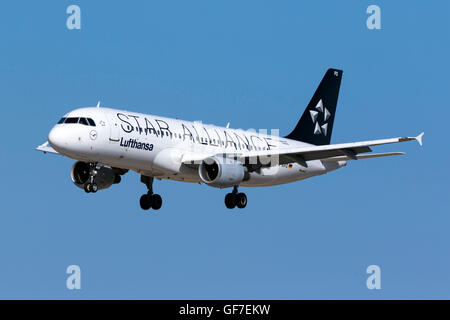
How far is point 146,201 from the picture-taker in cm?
6084

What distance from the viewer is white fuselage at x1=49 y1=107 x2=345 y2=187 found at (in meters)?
52.9

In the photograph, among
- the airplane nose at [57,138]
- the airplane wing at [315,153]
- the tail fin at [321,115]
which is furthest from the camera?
the tail fin at [321,115]

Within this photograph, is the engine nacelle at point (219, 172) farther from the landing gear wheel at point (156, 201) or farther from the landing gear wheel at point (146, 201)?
the landing gear wheel at point (146, 201)

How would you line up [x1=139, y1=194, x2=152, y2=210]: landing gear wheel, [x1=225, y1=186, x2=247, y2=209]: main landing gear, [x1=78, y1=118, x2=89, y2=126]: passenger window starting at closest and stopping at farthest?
1. [x1=78, y1=118, x2=89, y2=126]: passenger window
2. [x1=225, y1=186, x2=247, y2=209]: main landing gear
3. [x1=139, y1=194, x2=152, y2=210]: landing gear wheel

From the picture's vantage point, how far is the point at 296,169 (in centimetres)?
6341

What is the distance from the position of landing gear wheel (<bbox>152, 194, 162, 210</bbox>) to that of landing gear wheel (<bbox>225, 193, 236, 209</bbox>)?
14.4ft

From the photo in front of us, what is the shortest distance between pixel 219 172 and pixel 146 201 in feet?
21.8

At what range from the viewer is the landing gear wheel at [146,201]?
60844 millimetres

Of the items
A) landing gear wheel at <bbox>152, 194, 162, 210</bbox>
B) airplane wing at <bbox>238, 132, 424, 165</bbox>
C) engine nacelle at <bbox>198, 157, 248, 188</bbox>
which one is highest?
airplane wing at <bbox>238, 132, 424, 165</bbox>

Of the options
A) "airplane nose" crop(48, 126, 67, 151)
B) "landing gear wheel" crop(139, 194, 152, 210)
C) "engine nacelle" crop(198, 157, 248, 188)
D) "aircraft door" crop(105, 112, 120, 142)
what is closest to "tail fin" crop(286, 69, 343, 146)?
"landing gear wheel" crop(139, 194, 152, 210)

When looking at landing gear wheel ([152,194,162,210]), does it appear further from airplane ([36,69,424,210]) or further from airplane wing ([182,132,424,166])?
airplane wing ([182,132,424,166])

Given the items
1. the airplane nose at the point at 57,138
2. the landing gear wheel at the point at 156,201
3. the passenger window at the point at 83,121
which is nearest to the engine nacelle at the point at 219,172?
the landing gear wheel at the point at 156,201
